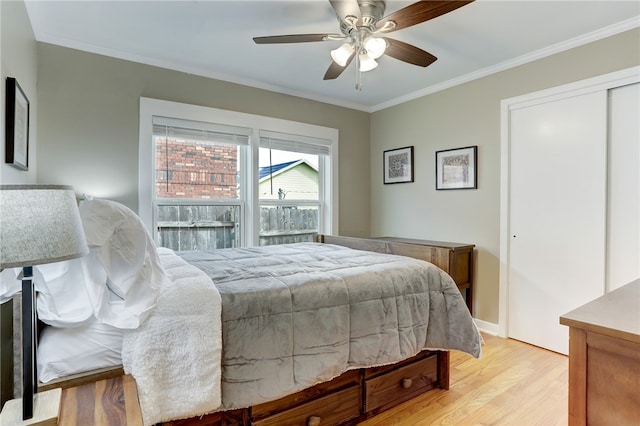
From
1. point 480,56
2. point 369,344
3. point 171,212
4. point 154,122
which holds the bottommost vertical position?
point 369,344

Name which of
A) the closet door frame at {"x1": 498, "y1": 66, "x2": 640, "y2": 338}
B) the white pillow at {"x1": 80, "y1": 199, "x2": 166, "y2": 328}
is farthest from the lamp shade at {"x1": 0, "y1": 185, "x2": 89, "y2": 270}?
the closet door frame at {"x1": 498, "y1": 66, "x2": 640, "y2": 338}

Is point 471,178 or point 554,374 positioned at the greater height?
point 471,178

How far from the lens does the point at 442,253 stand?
2.76 m

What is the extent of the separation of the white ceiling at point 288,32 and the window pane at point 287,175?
85cm

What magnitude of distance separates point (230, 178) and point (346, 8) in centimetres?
209

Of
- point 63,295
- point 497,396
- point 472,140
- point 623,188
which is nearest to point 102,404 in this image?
point 63,295

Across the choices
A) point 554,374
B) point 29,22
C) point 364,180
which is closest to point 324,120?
point 364,180

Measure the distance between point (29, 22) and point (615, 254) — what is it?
4357mm

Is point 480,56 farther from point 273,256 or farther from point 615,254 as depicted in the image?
point 273,256

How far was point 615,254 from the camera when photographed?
2.41 metres

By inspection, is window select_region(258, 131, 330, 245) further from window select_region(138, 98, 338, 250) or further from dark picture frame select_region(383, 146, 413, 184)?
dark picture frame select_region(383, 146, 413, 184)

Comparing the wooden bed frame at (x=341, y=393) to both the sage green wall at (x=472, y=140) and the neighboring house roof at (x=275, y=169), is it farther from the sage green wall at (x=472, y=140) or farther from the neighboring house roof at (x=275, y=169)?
the neighboring house roof at (x=275, y=169)

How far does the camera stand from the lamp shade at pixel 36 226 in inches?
30.2

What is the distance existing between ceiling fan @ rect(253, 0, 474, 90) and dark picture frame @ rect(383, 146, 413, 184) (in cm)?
160
